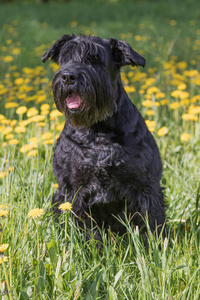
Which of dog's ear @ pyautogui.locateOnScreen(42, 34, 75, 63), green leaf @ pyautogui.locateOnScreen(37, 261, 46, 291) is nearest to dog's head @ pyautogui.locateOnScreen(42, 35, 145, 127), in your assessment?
dog's ear @ pyautogui.locateOnScreen(42, 34, 75, 63)

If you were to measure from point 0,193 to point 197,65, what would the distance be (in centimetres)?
500

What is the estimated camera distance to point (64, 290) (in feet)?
6.36

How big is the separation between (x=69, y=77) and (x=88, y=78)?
0.38 ft

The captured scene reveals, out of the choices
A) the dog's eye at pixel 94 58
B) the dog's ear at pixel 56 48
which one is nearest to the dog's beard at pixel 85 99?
the dog's eye at pixel 94 58

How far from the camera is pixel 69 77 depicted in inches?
91.4

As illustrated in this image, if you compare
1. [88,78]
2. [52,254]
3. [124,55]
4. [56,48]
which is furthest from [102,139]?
[52,254]

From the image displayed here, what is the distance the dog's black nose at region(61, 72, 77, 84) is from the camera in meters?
2.31

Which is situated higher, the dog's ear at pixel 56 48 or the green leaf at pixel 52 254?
the dog's ear at pixel 56 48

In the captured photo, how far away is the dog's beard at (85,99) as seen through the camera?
237 centimetres

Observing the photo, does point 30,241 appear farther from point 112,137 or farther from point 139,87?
point 139,87

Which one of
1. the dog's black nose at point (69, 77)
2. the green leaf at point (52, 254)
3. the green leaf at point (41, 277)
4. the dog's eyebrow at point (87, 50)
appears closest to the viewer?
the green leaf at point (41, 277)

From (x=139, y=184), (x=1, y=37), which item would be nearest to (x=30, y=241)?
(x=139, y=184)

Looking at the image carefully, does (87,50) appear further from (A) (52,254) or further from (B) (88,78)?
(A) (52,254)

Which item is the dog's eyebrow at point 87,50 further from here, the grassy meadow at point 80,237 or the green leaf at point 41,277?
the green leaf at point 41,277
